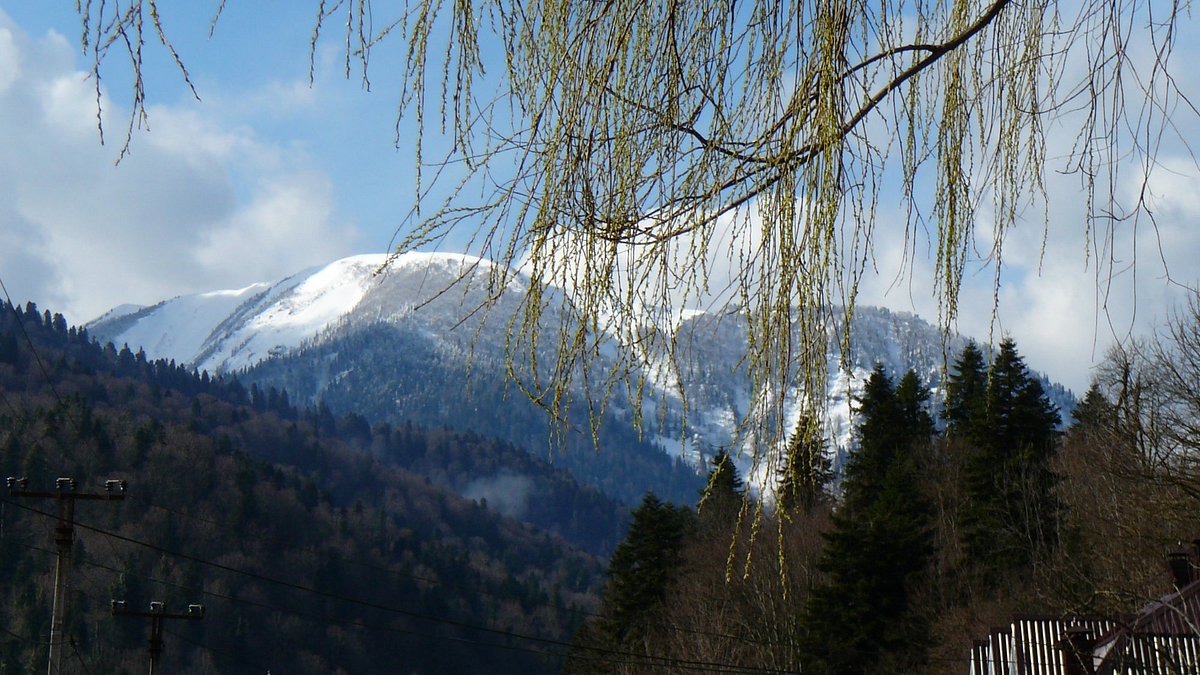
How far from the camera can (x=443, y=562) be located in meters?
79.5

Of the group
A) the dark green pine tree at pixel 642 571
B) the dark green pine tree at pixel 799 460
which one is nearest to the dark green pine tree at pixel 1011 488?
the dark green pine tree at pixel 642 571

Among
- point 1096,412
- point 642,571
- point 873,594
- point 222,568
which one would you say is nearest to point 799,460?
point 1096,412

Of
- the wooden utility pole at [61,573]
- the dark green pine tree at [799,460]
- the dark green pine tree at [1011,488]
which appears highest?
the dark green pine tree at [1011,488]

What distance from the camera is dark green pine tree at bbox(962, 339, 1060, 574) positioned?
3275cm

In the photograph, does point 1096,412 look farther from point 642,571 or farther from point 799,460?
point 799,460

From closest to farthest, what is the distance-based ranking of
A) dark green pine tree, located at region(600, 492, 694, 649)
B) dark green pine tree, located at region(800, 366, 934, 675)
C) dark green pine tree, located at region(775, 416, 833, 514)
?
dark green pine tree, located at region(775, 416, 833, 514) → dark green pine tree, located at region(800, 366, 934, 675) → dark green pine tree, located at region(600, 492, 694, 649)

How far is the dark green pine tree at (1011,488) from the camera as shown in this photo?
32750 millimetres

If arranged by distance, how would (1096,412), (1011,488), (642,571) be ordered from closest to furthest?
(1096,412) → (1011,488) → (642,571)

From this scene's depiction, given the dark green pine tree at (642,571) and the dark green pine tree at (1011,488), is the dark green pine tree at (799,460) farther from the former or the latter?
the dark green pine tree at (642,571)

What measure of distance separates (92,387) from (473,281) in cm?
10196

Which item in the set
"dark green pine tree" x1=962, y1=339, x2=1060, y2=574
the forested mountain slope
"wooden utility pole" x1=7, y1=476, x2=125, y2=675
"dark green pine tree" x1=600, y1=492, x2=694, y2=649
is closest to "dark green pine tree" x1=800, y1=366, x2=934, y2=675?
"dark green pine tree" x1=962, y1=339, x2=1060, y2=574

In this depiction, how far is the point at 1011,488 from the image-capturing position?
111ft

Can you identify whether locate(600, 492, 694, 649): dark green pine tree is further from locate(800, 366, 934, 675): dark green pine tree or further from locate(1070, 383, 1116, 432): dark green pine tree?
locate(1070, 383, 1116, 432): dark green pine tree

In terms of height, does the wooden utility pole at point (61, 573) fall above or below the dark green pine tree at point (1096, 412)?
below
